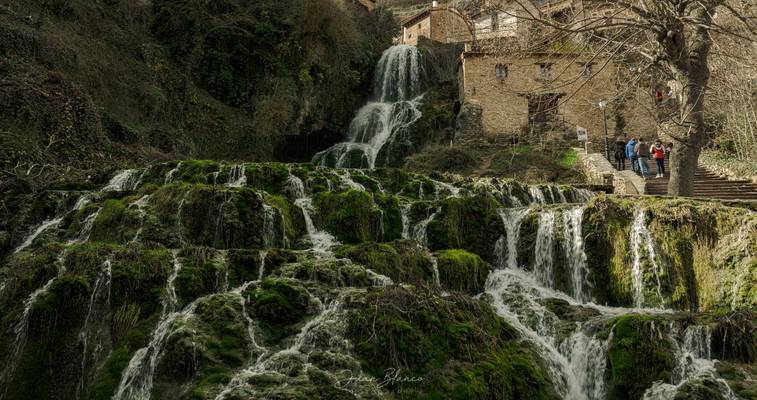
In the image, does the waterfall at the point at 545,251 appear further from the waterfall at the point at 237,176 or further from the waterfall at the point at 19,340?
Answer: the waterfall at the point at 19,340

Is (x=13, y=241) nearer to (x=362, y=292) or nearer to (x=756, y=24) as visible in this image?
(x=362, y=292)

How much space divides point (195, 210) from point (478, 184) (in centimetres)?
784

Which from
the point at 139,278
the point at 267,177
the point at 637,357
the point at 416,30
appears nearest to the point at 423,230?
the point at 267,177

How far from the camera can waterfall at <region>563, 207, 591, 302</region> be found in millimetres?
10734

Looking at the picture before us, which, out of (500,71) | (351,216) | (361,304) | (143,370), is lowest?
(143,370)

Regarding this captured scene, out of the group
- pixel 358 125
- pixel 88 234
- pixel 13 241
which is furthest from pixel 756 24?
pixel 358 125

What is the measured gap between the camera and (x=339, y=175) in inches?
594

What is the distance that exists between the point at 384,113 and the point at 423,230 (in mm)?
15221

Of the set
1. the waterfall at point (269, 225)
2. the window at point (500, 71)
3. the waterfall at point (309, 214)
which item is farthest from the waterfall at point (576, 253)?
the window at point (500, 71)

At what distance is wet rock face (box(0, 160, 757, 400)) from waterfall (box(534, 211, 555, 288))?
1.1 inches

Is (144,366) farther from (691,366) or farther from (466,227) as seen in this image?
(466,227)

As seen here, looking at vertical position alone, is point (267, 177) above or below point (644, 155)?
below

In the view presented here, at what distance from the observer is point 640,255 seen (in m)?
10.4

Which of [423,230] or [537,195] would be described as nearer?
[423,230]
